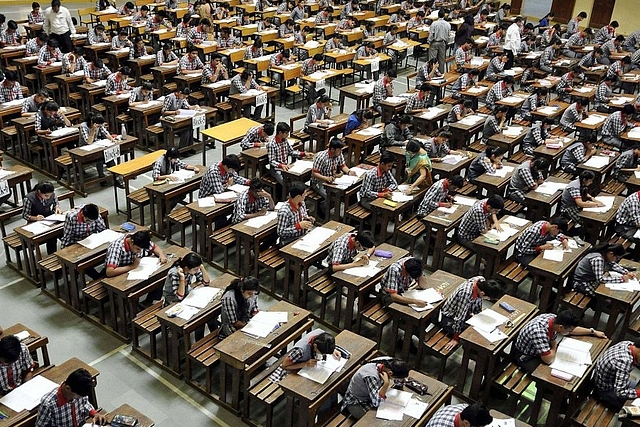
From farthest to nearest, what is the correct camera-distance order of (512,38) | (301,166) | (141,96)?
(512,38)
(141,96)
(301,166)

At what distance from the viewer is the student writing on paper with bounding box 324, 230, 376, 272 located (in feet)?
26.3

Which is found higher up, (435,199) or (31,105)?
(31,105)

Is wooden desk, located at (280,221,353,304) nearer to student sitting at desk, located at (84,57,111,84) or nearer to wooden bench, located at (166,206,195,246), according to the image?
wooden bench, located at (166,206,195,246)

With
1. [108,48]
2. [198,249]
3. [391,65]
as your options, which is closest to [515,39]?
[391,65]

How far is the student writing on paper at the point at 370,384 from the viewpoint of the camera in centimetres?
604

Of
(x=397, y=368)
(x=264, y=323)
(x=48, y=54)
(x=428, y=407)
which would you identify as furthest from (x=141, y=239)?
(x=48, y=54)

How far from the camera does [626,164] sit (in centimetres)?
1169

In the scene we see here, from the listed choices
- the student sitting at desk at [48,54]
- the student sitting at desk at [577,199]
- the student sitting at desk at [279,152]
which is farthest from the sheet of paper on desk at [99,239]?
the student sitting at desk at [48,54]

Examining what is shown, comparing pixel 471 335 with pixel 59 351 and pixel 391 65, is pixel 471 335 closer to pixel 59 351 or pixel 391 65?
pixel 59 351

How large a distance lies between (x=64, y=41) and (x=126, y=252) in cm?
1125

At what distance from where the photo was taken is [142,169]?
34.1ft

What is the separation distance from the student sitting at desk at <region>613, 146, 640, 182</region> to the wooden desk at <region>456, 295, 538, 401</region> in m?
5.43

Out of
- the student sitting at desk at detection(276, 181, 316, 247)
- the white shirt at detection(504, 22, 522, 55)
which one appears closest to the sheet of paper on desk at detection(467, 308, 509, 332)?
the student sitting at desk at detection(276, 181, 316, 247)

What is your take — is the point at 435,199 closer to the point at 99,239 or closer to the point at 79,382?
the point at 99,239
